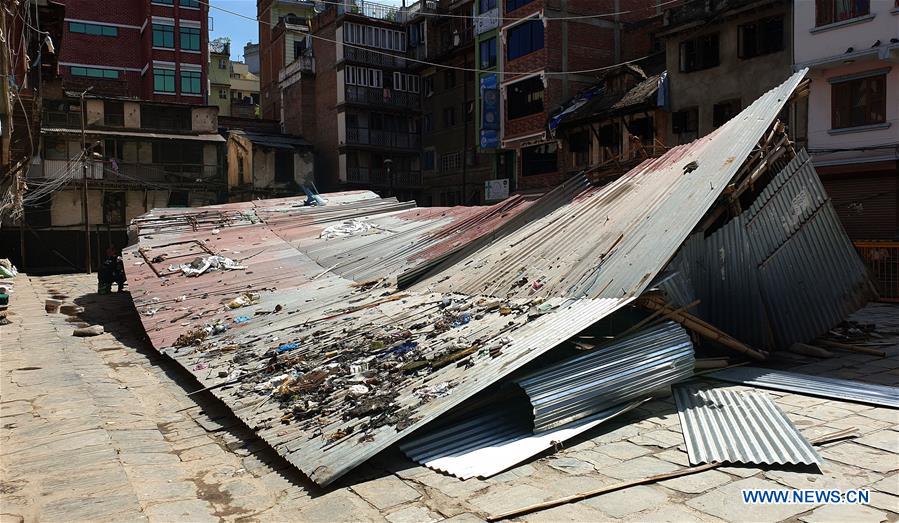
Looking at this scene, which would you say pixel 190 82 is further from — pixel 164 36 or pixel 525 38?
pixel 525 38

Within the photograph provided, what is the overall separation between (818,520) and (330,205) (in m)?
17.3

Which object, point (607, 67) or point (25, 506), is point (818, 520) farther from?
point (607, 67)

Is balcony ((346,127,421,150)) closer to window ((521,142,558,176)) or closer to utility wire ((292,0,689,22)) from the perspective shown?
utility wire ((292,0,689,22))

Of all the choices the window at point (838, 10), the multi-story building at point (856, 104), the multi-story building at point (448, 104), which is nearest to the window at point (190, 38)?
the multi-story building at point (448, 104)

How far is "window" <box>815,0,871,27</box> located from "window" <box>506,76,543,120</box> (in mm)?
13222

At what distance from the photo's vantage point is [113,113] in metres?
36.7

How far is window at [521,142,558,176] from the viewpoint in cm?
3161

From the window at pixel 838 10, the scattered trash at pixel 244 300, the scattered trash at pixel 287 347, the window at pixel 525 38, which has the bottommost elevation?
the scattered trash at pixel 287 347

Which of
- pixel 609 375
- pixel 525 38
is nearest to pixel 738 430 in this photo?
pixel 609 375

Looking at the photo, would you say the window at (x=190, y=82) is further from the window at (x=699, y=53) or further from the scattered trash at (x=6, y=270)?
the window at (x=699, y=53)

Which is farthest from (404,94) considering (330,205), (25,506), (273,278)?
(25,506)

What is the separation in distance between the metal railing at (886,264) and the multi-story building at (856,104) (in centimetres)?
265

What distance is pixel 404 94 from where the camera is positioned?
142ft

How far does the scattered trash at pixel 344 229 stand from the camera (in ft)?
54.7
